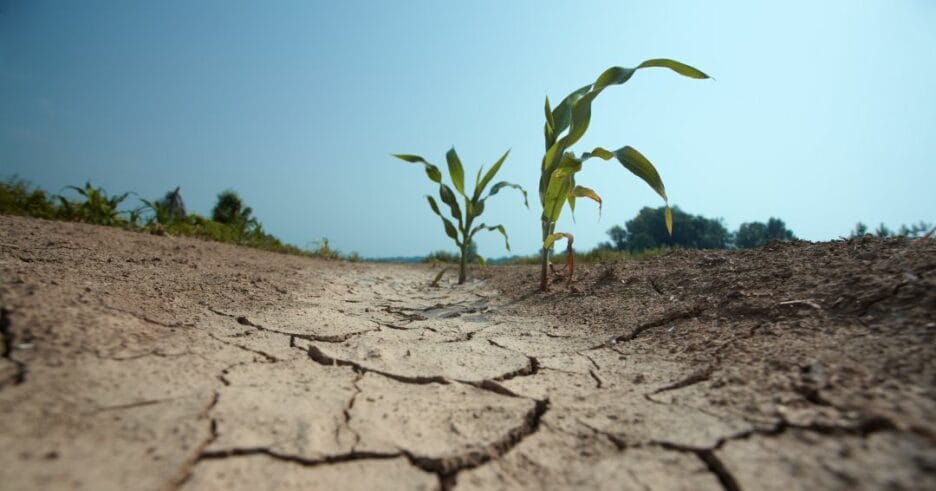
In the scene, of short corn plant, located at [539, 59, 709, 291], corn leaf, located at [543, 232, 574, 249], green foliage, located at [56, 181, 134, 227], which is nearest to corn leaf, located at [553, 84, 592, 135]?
short corn plant, located at [539, 59, 709, 291]

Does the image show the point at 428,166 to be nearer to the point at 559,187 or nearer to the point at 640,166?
the point at 559,187

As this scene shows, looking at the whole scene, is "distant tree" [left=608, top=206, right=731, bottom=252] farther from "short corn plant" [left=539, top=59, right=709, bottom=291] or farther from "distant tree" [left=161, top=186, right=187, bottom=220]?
"distant tree" [left=161, top=186, right=187, bottom=220]

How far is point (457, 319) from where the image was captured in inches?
96.3

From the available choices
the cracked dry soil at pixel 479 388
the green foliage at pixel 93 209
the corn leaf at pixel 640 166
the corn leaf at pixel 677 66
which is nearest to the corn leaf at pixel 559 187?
the corn leaf at pixel 640 166

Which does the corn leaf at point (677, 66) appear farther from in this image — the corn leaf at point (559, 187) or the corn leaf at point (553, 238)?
the corn leaf at point (553, 238)

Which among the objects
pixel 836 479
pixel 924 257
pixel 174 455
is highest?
pixel 924 257

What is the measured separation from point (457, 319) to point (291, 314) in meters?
0.91

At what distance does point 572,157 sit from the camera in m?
2.70

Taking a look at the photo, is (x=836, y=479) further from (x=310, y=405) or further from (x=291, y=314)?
(x=291, y=314)

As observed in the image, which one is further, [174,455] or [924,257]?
[924,257]

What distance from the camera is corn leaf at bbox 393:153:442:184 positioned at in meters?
3.77

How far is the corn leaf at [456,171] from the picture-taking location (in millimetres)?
3811

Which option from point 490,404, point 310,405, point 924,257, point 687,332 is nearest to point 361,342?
point 310,405

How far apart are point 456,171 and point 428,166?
0.26 metres
